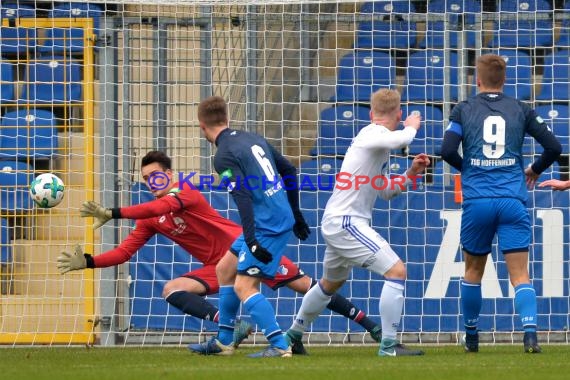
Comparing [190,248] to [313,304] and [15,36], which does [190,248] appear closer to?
[313,304]

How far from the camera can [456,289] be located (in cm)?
1123

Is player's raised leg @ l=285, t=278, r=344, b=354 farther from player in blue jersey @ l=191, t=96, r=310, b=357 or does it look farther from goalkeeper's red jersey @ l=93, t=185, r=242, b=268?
goalkeeper's red jersey @ l=93, t=185, r=242, b=268

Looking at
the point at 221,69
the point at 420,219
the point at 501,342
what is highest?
the point at 221,69

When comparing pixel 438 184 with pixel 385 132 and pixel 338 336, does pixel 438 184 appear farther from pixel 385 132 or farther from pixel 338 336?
pixel 385 132

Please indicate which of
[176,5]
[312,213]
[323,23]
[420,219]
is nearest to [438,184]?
[420,219]

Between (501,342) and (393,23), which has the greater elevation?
(393,23)

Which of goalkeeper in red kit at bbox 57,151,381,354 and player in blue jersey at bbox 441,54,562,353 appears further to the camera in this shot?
goalkeeper in red kit at bbox 57,151,381,354

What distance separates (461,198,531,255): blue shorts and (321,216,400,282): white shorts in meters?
0.66

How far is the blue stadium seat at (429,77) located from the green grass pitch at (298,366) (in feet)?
10.8

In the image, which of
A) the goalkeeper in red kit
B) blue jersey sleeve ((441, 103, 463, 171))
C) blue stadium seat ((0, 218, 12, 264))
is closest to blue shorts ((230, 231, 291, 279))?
the goalkeeper in red kit

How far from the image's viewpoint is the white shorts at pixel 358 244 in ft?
26.0

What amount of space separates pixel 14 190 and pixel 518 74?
16.4ft

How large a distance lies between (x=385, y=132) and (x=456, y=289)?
11.9ft

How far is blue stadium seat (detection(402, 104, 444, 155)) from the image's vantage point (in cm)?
1161
